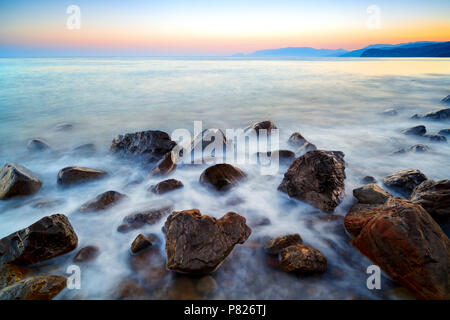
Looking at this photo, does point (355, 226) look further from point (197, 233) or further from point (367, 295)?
point (197, 233)

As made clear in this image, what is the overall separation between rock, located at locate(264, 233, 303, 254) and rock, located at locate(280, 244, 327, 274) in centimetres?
16

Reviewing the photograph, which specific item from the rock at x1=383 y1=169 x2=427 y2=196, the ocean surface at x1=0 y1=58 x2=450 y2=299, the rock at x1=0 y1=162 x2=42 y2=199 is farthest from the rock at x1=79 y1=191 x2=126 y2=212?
the rock at x1=383 y1=169 x2=427 y2=196

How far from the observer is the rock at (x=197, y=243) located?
2.33 meters

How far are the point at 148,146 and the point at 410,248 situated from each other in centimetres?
451

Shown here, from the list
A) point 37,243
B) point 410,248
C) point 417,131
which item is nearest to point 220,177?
point 37,243

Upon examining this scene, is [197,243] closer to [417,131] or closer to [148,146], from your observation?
[148,146]

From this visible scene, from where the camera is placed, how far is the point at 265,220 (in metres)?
3.25

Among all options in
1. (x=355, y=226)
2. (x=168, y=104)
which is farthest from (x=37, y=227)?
(x=168, y=104)

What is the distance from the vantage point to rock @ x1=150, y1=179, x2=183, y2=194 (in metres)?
3.88

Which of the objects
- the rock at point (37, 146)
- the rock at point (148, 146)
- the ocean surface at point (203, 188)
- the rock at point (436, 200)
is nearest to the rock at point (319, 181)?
the ocean surface at point (203, 188)

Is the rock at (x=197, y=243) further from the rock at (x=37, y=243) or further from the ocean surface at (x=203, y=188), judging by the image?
the rock at (x=37, y=243)

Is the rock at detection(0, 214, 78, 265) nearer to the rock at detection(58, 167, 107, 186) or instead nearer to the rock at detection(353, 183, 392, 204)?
the rock at detection(58, 167, 107, 186)

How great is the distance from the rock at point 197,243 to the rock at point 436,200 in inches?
88.4
